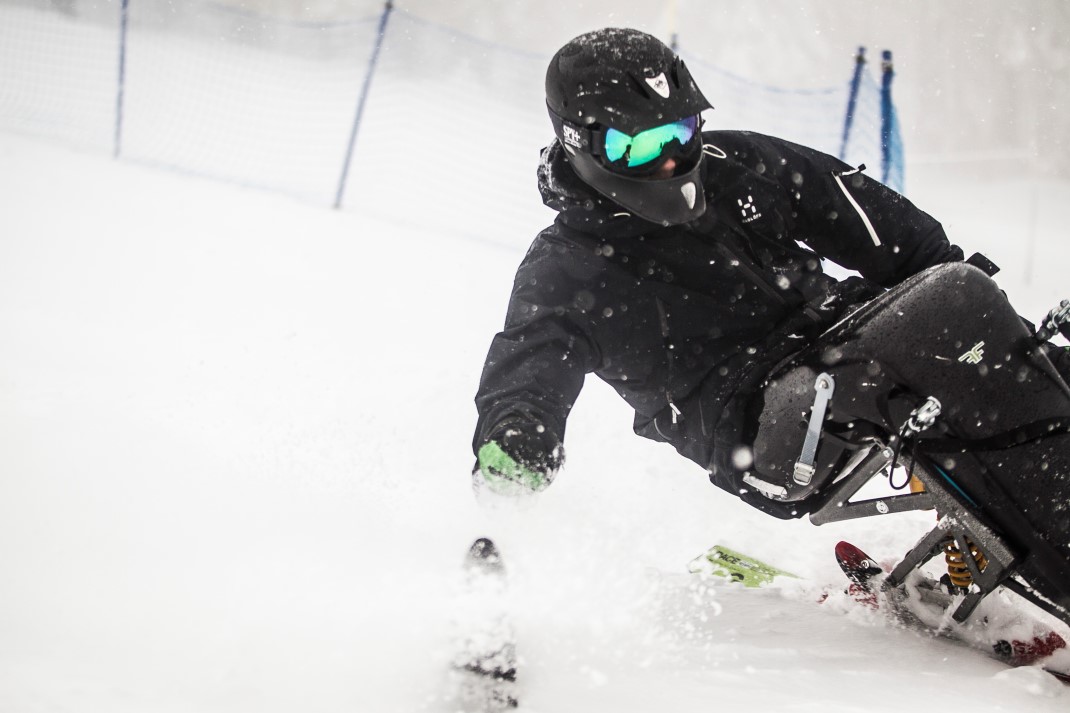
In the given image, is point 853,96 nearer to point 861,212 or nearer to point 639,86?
point 861,212

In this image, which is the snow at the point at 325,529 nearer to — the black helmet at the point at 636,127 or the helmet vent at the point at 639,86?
the black helmet at the point at 636,127

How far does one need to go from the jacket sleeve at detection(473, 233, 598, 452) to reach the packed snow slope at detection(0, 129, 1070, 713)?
27 cm

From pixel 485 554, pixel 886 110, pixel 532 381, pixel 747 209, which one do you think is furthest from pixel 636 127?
pixel 886 110

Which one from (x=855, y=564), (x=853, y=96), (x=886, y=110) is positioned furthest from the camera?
(x=853, y=96)

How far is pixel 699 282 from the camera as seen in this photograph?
2.57 meters

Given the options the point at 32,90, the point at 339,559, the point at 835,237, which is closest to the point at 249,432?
the point at 339,559

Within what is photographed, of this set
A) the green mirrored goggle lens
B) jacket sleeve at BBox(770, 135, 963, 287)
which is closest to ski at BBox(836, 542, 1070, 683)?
jacket sleeve at BBox(770, 135, 963, 287)

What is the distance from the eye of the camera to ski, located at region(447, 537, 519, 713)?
1.98 meters

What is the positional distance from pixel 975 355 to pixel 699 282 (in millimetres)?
787

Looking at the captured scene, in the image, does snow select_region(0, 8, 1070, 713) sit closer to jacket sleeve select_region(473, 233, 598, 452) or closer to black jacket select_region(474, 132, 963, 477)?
jacket sleeve select_region(473, 233, 598, 452)

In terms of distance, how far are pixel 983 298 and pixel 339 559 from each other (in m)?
2.07

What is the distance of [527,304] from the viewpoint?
2.49 metres

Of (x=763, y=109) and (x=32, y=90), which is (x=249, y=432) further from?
(x=32, y=90)

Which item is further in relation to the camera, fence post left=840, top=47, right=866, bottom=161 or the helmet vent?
fence post left=840, top=47, right=866, bottom=161
